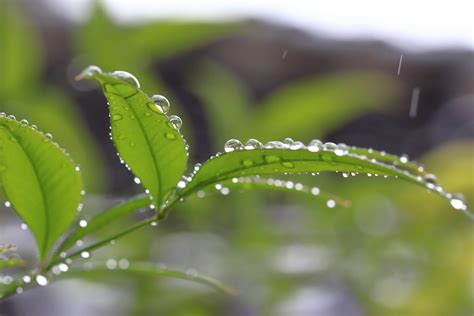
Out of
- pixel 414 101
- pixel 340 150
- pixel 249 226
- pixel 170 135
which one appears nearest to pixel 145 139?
pixel 170 135

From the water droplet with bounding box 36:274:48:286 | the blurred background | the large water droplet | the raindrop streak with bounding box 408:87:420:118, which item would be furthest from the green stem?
the raindrop streak with bounding box 408:87:420:118

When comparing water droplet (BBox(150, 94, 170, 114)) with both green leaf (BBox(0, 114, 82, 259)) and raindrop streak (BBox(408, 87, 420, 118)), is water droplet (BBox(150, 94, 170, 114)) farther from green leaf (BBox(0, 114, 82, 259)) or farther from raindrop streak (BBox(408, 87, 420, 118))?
raindrop streak (BBox(408, 87, 420, 118))

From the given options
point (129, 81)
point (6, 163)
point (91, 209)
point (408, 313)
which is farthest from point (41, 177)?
point (408, 313)

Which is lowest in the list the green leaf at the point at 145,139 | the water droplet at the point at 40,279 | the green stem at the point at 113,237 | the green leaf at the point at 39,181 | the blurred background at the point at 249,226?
the water droplet at the point at 40,279

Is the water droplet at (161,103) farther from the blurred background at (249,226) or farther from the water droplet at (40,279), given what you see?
the blurred background at (249,226)

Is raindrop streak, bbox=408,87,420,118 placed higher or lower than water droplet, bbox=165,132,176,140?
higher

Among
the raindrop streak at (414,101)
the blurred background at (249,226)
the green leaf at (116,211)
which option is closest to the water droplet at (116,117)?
the green leaf at (116,211)

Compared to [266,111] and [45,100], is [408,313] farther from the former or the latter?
[45,100]
